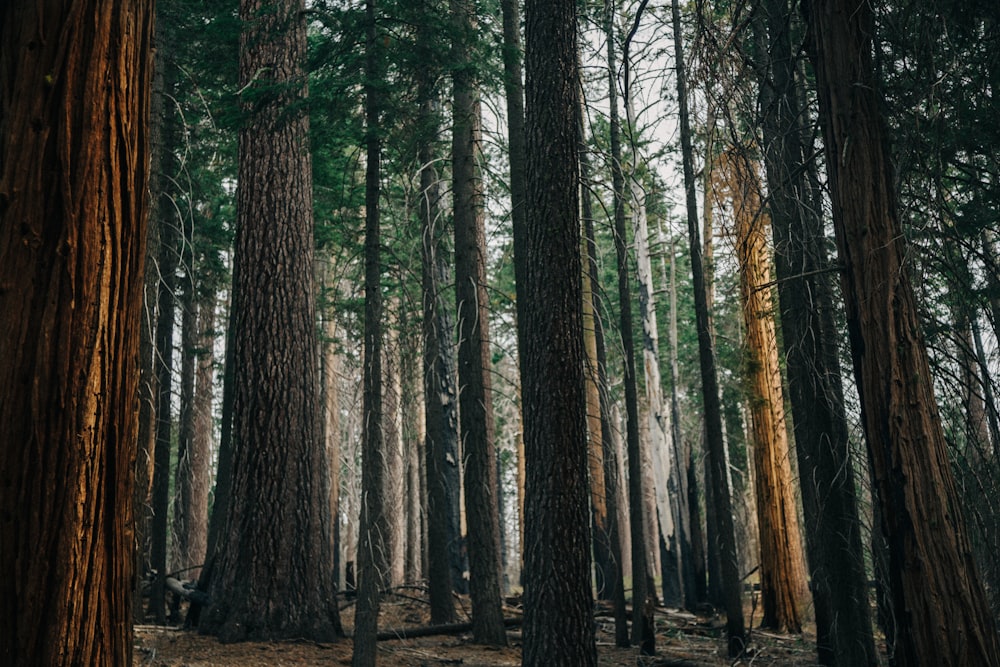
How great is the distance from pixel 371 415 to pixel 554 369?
1.92 meters

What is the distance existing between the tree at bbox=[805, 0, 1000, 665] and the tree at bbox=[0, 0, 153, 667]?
4538mm

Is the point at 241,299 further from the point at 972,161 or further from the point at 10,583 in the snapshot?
the point at 972,161

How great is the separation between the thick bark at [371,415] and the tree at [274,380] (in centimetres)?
81

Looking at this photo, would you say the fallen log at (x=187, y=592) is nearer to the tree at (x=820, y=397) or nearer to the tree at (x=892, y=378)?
the tree at (x=820, y=397)

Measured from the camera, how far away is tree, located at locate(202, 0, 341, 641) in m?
8.13

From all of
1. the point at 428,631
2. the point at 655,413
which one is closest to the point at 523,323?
the point at 428,631

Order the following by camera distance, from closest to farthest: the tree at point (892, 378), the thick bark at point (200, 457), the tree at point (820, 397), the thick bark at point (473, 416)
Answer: the tree at point (892, 378), the tree at point (820, 397), the thick bark at point (473, 416), the thick bark at point (200, 457)

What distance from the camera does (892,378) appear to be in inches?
200

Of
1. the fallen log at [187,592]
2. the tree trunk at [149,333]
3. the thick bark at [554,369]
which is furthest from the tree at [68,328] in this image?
the fallen log at [187,592]

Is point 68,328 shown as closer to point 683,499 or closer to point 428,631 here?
point 428,631

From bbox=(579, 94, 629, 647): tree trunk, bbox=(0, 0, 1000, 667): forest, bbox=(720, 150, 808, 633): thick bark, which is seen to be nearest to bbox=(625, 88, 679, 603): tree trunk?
bbox=(579, 94, 629, 647): tree trunk

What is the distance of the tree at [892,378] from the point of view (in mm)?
4770

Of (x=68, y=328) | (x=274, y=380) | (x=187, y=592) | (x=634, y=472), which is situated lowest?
(x=187, y=592)

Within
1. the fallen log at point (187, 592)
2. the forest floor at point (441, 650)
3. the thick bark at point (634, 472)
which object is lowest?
the forest floor at point (441, 650)
